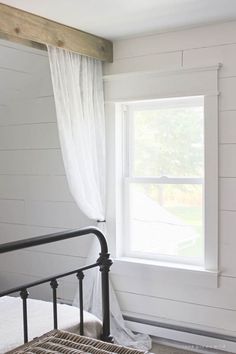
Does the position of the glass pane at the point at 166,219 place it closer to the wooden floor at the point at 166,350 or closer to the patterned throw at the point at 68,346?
the wooden floor at the point at 166,350

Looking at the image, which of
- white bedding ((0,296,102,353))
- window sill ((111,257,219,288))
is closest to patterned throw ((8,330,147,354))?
white bedding ((0,296,102,353))

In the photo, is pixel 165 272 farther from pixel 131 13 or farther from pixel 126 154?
pixel 131 13

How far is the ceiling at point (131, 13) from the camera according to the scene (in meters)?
2.61

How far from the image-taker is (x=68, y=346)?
1.93 metres

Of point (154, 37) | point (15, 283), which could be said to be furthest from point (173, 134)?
point (15, 283)

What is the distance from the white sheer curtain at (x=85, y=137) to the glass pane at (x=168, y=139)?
10.8 inches

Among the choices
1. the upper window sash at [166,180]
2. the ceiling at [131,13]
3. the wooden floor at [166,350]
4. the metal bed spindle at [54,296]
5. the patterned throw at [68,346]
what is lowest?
the wooden floor at [166,350]

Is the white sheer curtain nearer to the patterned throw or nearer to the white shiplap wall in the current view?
the white shiplap wall

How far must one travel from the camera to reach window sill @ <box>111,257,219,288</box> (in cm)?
313

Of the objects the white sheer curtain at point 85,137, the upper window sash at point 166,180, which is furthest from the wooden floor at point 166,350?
the upper window sash at point 166,180

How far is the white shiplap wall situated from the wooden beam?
1.42ft

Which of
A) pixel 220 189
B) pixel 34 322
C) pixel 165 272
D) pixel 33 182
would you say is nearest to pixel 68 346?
pixel 34 322

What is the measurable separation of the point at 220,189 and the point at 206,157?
0.76 ft

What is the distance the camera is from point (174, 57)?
3205 mm
